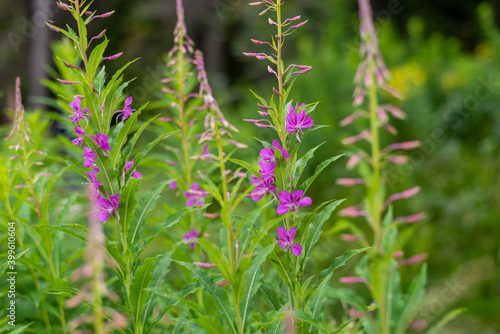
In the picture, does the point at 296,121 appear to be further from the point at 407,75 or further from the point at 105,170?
the point at 407,75

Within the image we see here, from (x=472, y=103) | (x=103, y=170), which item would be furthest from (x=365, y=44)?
(x=472, y=103)

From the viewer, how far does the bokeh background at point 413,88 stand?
4.48 m

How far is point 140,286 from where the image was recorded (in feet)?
5.32

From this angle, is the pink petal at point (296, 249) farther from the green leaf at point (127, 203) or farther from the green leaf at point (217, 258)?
the green leaf at point (127, 203)

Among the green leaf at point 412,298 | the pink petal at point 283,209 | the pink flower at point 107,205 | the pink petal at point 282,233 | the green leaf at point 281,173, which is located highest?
the green leaf at point 281,173

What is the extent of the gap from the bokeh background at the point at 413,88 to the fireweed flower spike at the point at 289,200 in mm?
1518

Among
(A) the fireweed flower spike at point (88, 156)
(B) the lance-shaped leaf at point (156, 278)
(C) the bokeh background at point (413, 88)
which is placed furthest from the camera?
(C) the bokeh background at point (413, 88)

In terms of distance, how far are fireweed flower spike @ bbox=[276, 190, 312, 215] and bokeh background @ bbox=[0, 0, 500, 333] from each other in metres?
1.52

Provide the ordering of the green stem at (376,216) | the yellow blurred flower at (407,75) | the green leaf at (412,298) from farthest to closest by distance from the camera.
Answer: the yellow blurred flower at (407,75) → the green leaf at (412,298) → the green stem at (376,216)

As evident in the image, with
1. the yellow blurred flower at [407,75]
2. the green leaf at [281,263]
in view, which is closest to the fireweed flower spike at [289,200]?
the green leaf at [281,263]

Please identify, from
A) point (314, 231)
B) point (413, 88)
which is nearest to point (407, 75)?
point (413, 88)

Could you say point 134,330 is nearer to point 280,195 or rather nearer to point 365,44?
point 280,195

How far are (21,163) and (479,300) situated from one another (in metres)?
3.48

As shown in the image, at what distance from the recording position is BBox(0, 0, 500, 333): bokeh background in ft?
14.7
